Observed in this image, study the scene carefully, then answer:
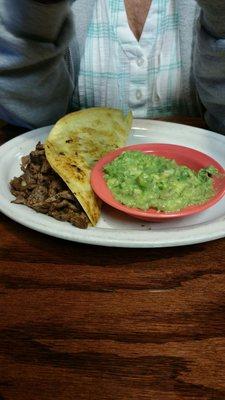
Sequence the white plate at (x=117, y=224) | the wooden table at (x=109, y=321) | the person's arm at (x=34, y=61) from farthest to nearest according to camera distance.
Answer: the person's arm at (x=34, y=61), the white plate at (x=117, y=224), the wooden table at (x=109, y=321)

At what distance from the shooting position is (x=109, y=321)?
2.66 feet

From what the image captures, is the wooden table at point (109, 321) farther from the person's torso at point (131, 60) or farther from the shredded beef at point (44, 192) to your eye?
the person's torso at point (131, 60)

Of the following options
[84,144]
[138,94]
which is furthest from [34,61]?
[138,94]

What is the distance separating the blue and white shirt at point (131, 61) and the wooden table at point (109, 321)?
85cm

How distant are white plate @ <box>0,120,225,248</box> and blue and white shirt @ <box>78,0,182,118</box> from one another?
1.47 ft

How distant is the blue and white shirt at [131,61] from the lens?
1652 millimetres

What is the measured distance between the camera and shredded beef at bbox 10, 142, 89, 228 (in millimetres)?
1027

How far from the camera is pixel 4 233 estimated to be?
3.42ft

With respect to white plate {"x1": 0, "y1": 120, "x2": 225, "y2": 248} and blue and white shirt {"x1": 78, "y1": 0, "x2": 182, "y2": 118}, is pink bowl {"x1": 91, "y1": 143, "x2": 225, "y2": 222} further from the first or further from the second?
blue and white shirt {"x1": 78, "y1": 0, "x2": 182, "y2": 118}

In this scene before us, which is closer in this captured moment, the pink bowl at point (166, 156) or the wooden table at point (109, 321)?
the wooden table at point (109, 321)

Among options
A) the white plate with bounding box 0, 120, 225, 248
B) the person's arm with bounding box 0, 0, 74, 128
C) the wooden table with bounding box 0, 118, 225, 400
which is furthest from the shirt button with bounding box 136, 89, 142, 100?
the wooden table with bounding box 0, 118, 225, 400

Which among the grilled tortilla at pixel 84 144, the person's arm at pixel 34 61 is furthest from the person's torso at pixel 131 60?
the grilled tortilla at pixel 84 144

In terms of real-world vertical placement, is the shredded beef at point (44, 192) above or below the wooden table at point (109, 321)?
above

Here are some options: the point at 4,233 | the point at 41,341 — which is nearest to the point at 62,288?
the point at 41,341
